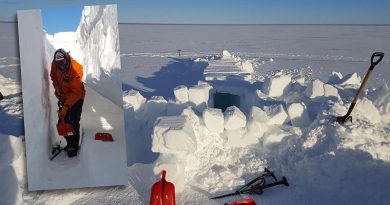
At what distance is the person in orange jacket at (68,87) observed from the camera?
13.2 feet

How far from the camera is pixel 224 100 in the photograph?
8.32m

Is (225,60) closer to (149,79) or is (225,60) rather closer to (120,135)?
(149,79)

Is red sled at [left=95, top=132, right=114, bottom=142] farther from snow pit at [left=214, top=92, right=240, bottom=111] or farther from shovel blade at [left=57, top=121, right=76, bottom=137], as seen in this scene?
snow pit at [left=214, top=92, right=240, bottom=111]

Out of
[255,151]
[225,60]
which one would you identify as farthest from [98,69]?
[225,60]

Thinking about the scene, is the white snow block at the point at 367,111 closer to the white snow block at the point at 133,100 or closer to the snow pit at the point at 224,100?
the snow pit at the point at 224,100

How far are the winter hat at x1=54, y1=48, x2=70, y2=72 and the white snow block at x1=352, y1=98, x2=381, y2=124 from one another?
4.26 meters

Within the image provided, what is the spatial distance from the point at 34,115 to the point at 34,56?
2.06ft

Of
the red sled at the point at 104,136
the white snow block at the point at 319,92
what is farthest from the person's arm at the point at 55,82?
the white snow block at the point at 319,92

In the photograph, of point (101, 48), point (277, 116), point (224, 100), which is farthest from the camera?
point (224, 100)

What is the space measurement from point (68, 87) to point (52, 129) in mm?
561

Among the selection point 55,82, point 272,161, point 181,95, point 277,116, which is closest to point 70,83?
point 55,82

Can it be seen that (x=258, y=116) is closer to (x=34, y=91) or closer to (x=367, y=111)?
(x=367, y=111)

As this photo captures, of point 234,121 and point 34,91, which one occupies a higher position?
point 34,91

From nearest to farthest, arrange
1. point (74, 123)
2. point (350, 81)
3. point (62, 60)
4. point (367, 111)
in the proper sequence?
1. point (62, 60)
2. point (74, 123)
3. point (367, 111)
4. point (350, 81)
